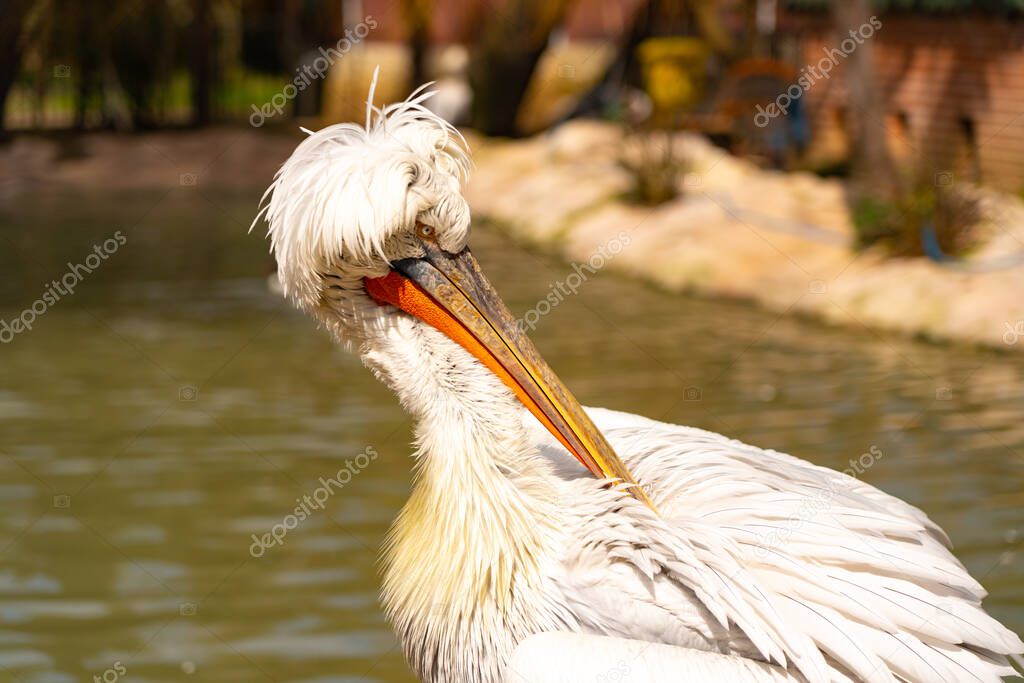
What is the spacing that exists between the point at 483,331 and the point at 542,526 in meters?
0.50

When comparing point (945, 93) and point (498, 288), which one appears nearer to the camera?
point (498, 288)

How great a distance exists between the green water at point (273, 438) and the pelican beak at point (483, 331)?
75.0 inches

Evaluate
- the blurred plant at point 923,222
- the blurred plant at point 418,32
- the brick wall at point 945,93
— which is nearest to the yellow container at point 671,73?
the brick wall at point 945,93

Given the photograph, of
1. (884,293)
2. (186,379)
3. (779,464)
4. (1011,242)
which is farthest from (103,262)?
(779,464)

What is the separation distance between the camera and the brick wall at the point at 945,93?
13.2 metres

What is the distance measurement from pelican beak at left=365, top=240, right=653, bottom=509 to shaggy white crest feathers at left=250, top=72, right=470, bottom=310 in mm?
77

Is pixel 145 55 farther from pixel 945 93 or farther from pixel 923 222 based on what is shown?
pixel 923 222

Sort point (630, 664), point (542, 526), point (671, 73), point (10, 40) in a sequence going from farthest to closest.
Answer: point (671, 73) < point (10, 40) < point (542, 526) < point (630, 664)

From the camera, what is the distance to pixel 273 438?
25.8ft

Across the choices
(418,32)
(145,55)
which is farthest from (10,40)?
→ (418,32)

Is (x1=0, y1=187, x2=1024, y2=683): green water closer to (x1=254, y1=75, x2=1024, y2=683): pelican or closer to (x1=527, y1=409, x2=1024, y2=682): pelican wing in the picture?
(x1=254, y1=75, x2=1024, y2=683): pelican

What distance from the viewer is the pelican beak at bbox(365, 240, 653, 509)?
3.57m

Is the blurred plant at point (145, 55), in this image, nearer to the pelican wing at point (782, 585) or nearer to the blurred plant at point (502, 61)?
the blurred plant at point (502, 61)

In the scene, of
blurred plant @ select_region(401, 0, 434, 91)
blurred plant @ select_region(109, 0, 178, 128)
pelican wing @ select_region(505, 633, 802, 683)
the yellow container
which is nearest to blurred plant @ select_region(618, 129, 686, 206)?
the yellow container
